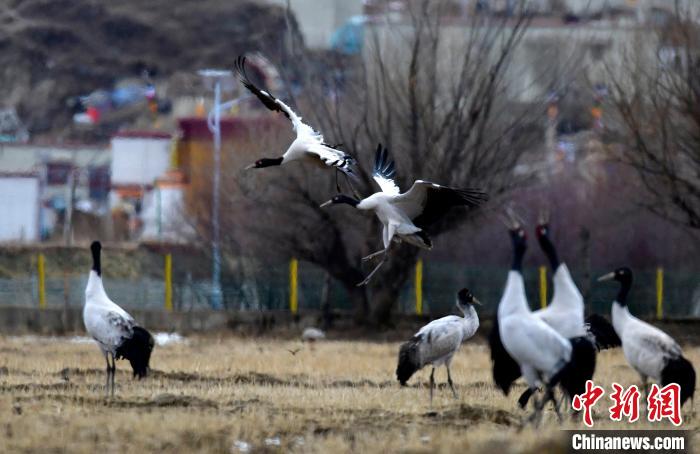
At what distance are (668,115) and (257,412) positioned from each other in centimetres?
2168

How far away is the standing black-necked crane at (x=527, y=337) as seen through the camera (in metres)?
13.3

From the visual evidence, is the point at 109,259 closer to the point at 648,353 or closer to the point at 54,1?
the point at 648,353

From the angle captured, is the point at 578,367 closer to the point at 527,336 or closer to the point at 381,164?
the point at 527,336

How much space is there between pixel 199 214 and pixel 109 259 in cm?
725

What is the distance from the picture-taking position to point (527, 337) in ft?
43.8

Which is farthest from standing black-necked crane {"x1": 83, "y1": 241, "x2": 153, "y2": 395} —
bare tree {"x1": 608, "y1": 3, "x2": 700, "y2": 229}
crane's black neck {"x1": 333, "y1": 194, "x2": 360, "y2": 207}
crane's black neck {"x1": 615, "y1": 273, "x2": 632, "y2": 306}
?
bare tree {"x1": 608, "y1": 3, "x2": 700, "y2": 229}

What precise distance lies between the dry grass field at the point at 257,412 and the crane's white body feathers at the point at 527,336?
0.56 m

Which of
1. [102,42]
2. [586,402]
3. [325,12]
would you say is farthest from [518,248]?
[102,42]

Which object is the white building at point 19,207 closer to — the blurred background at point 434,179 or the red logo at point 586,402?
the blurred background at point 434,179

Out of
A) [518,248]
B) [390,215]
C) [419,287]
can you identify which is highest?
[390,215]

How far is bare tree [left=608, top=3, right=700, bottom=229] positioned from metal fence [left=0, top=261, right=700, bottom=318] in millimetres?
3045

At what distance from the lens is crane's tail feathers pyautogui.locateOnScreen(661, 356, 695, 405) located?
590 inches

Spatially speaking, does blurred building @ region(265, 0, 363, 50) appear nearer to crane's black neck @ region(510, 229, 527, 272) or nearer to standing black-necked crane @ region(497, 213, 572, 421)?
crane's black neck @ region(510, 229, 527, 272)

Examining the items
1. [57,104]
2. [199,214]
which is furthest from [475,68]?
[57,104]
